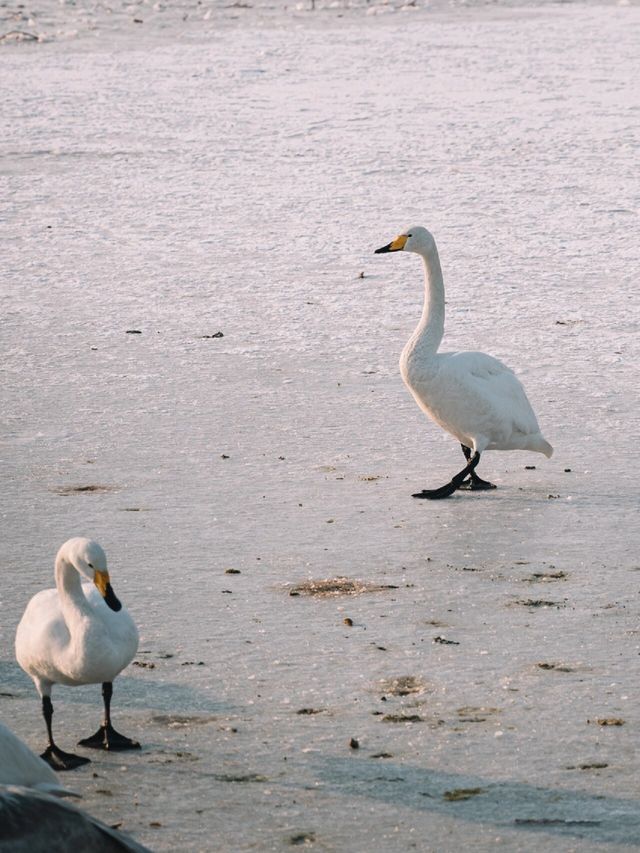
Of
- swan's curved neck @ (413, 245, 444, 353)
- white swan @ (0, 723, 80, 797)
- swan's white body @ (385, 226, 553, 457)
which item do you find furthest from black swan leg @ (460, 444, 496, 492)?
white swan @ (0, 723, 80, 797)

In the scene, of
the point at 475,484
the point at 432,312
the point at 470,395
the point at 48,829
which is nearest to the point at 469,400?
the point at 470,395

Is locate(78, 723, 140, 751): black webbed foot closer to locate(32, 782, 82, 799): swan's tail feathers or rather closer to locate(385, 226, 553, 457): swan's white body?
locate(32, 782, 82, 799): swan's tail feathers

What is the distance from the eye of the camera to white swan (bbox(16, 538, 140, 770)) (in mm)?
4215

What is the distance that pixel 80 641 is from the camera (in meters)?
4.23

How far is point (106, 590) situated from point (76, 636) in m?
0.16

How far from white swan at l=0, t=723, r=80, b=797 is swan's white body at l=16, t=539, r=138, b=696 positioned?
842 millimetres

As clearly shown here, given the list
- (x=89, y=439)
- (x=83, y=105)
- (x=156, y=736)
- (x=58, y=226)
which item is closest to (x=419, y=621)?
(x=156, y=736)

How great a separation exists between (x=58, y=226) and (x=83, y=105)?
4250 mm

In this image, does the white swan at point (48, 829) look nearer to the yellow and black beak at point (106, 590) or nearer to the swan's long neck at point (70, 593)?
the yellow and black beak at point (106, 590)

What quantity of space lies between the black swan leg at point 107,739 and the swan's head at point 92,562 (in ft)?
0.92

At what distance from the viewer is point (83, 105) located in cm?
1516

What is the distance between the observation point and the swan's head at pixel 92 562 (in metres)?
4.20

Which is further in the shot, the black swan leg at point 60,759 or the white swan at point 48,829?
the black swan leg at point 60,759

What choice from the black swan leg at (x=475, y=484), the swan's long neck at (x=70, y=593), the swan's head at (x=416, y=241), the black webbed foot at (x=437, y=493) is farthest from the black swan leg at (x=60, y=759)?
the swan's head at (x=416, y=241)
